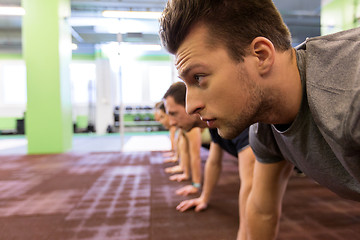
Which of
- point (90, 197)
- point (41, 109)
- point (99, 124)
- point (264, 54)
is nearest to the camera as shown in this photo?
point (264, 54)

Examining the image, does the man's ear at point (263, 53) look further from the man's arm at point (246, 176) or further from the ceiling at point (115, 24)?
the ceiling at point (115, 24)

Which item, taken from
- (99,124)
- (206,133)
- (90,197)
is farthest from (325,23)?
(99,124)

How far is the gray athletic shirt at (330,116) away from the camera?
1.30 ft

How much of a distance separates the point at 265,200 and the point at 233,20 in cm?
59

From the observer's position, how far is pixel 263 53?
0.52m

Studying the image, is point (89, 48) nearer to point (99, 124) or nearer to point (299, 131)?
point (99, 124)

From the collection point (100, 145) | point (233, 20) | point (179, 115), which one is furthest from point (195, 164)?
point (100, 145)

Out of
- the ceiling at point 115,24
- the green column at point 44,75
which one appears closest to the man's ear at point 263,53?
the ceiling at point 115,24

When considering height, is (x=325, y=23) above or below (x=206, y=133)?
above

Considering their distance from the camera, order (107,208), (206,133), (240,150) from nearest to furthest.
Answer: (240,150) < (107,208) < (206,133)

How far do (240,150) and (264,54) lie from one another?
2.38 feet

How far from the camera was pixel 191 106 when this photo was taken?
58 centimetres

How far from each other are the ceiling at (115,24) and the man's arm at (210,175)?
353 cm

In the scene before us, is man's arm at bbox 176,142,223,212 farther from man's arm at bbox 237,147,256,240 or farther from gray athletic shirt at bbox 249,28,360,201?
gray athletic shirt at bbox 249,28,360,201
